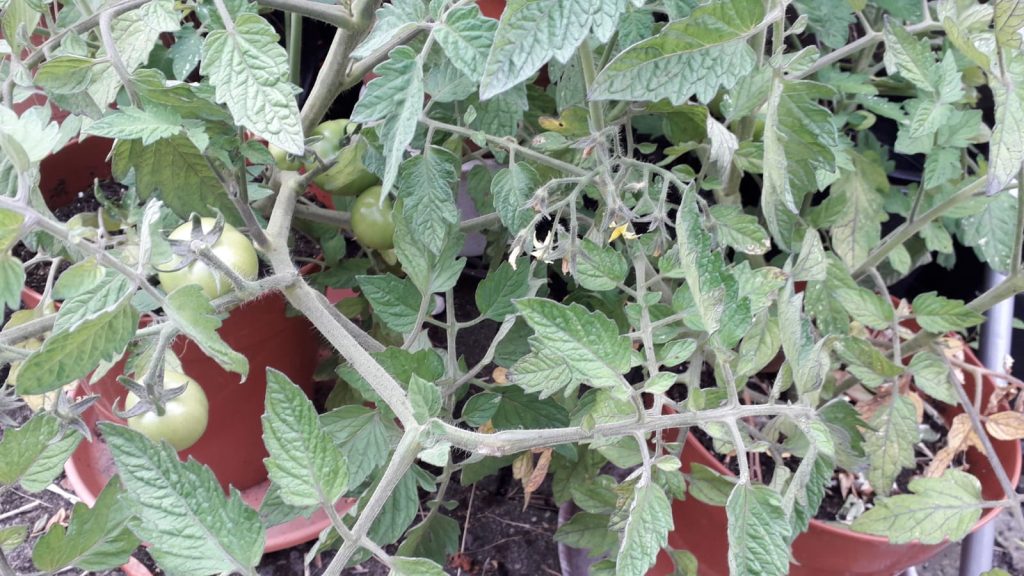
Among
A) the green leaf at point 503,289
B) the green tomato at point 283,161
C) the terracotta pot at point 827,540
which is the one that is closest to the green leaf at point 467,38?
the green leaf at point 503,289

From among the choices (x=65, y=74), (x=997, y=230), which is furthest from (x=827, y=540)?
(x=65, y=74)

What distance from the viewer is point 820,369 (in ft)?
1.83

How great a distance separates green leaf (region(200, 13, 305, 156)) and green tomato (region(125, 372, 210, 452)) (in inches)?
10.3

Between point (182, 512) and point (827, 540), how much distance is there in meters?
0.61

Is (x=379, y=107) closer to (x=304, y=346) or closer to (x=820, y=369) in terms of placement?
(x=820, y=369)

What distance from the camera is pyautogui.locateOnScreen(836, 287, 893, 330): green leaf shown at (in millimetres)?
745

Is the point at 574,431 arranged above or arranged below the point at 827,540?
above

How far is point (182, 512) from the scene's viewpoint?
1.36ft

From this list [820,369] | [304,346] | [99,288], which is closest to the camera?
[99,288]

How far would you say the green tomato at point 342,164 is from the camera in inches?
27.3

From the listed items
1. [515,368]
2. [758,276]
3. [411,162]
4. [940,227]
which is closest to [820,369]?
[758,276]

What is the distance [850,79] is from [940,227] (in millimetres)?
210

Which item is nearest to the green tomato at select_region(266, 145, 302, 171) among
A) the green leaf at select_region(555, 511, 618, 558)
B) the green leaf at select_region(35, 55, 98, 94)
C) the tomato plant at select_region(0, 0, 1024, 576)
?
the tomato plant at select_region(0, 0, 1024, 576)

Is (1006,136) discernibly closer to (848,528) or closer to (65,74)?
(848,528)
